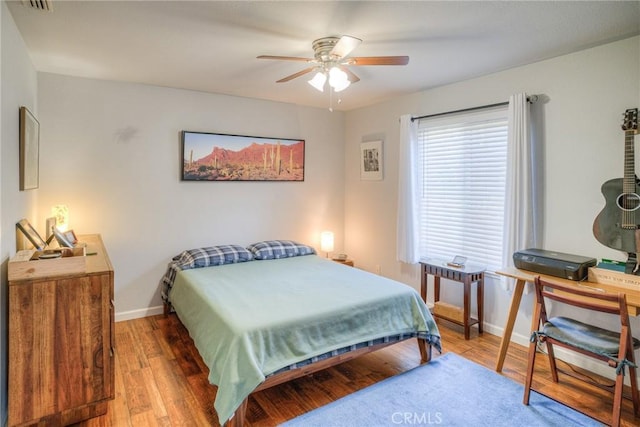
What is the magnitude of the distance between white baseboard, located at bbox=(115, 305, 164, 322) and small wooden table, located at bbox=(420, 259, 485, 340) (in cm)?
283

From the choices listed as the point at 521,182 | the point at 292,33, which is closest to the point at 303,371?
the point at 292,33

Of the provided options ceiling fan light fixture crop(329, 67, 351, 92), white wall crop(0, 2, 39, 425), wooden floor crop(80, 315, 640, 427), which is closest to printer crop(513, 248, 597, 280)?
wooden floor crop(80, 315, 640, 427)

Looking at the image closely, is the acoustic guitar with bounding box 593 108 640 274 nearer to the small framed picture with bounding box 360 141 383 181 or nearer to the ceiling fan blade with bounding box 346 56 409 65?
the ceiling fan blade with bounding box 346 56 409 65

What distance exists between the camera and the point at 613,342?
6.97 ft

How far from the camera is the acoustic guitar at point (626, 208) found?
→ 240 centimetres

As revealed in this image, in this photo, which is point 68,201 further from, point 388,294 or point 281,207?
point 388,294

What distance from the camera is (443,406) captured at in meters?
2.30

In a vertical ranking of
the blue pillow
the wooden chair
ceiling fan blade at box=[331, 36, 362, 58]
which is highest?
ceiling fan blade at box=[331, 36, 362, 58]

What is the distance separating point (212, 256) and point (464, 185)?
8.69 feet

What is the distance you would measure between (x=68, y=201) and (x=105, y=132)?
74 cm

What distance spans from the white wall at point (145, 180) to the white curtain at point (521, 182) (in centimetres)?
255

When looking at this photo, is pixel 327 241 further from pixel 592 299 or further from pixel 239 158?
pixel 592 299

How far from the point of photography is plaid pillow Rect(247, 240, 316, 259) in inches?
158

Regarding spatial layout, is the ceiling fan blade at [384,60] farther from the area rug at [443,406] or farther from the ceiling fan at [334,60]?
the area rug at [443,406]
